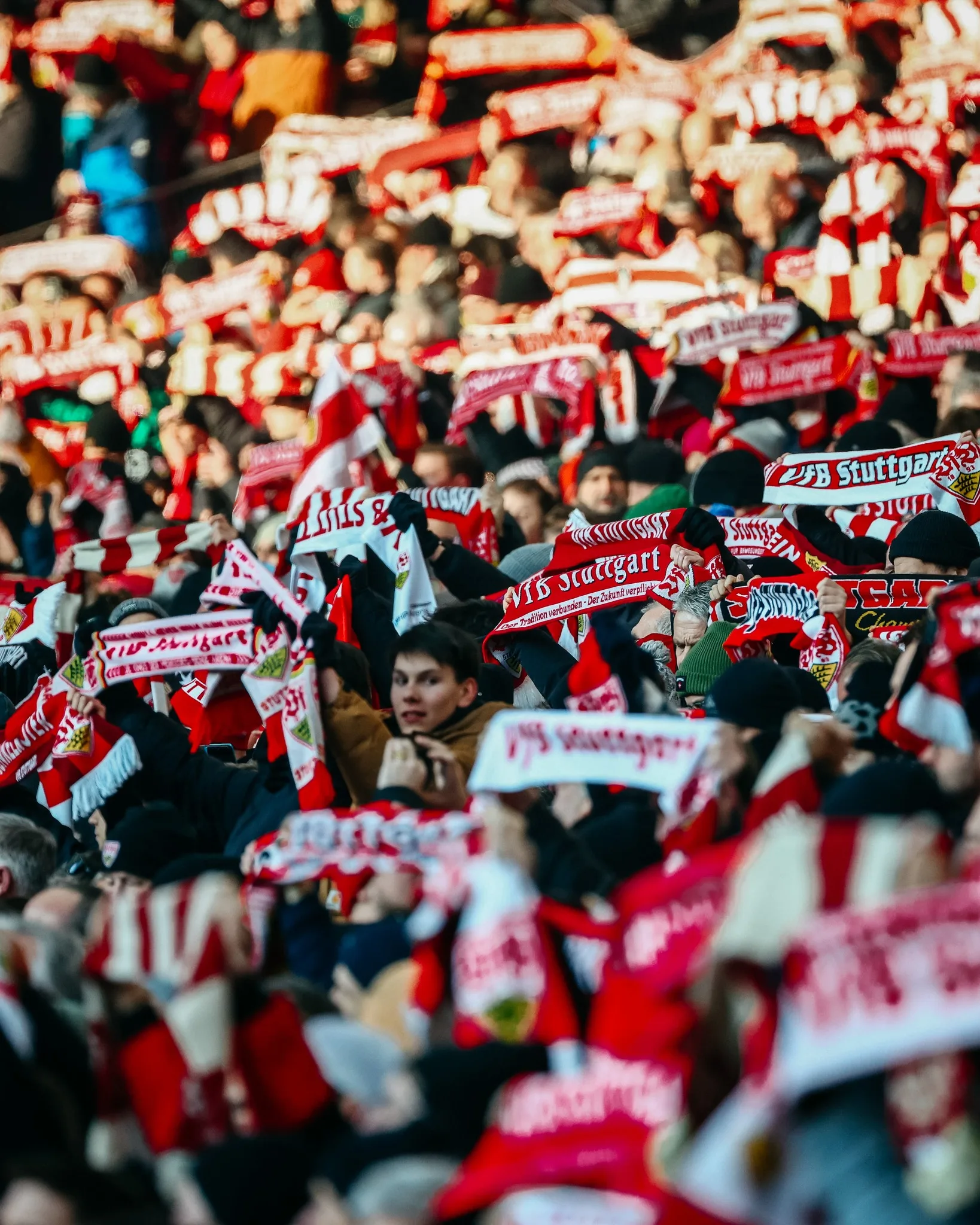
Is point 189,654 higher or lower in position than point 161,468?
higher

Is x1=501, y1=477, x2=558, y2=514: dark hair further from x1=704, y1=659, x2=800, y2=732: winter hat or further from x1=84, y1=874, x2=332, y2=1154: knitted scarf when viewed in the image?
Result: x1=84, y1=874, x2=332, y2=1154: knitted scarf

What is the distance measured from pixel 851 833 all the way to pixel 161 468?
26.3 ft

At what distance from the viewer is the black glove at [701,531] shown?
5770mm

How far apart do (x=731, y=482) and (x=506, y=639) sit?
1246 mm

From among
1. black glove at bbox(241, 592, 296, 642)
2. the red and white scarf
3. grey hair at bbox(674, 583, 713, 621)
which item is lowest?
grey hair at bbox(674, 583, 713, 621)

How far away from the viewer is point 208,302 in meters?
11.6

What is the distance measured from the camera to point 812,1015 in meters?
2.49

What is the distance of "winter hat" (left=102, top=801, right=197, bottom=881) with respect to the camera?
4.98 meters

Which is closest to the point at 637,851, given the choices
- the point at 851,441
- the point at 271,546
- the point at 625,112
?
the point at 851,441

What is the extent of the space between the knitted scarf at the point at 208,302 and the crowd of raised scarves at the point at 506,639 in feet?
0.12

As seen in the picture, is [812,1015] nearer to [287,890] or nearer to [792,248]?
[287,890]

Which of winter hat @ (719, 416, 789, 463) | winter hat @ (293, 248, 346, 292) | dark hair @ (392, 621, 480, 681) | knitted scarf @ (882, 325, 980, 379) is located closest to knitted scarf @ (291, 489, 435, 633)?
dark hair @ (392, 621, 480, 681)

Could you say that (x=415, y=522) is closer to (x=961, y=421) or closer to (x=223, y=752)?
(x=223, y=752)

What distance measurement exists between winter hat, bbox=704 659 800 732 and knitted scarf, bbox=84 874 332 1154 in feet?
4.62
